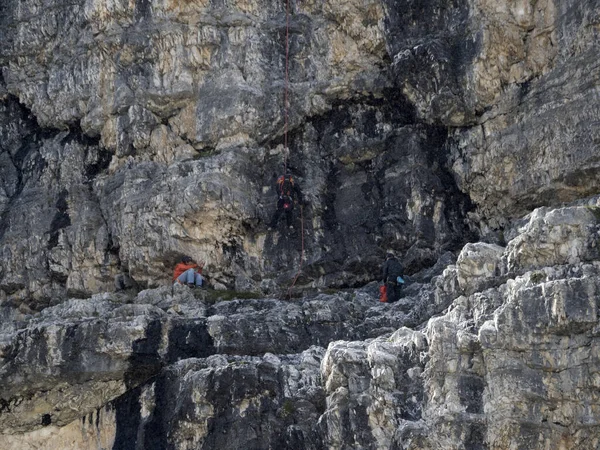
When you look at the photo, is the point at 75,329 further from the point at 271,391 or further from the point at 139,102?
the point at 139,102

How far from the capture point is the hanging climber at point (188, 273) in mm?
50688

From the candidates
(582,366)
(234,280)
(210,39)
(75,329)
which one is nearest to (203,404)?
(75,329)

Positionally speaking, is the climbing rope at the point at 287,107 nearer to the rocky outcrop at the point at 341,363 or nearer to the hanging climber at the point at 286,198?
the hanging climber at the point at 286,198

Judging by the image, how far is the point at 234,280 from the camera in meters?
52.0

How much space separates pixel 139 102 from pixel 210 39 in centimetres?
386

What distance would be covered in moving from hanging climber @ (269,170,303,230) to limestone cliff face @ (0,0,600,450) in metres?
0.40

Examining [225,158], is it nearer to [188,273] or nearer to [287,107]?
[287,107]

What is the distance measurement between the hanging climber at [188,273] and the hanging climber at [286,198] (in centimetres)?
335

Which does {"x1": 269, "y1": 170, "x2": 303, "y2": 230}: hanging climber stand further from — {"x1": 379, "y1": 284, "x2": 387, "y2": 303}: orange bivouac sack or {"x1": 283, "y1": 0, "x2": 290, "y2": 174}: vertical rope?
{"x1": 379, "y1": 284, "x2": 387, "y2": 303}: orange bivouac sack

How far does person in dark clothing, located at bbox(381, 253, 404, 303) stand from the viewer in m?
47.2

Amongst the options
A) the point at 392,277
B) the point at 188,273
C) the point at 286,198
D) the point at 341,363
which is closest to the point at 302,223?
the point at 286,198

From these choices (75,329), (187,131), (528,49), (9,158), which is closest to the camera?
(75,329)

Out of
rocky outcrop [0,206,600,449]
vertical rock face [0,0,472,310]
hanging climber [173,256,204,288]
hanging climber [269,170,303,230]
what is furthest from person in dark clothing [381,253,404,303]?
hanging climber [173,256,204,288]

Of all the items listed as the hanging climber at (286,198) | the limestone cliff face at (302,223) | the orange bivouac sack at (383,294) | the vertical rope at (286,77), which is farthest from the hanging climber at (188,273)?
the orange bivouac sack at (383,294)
